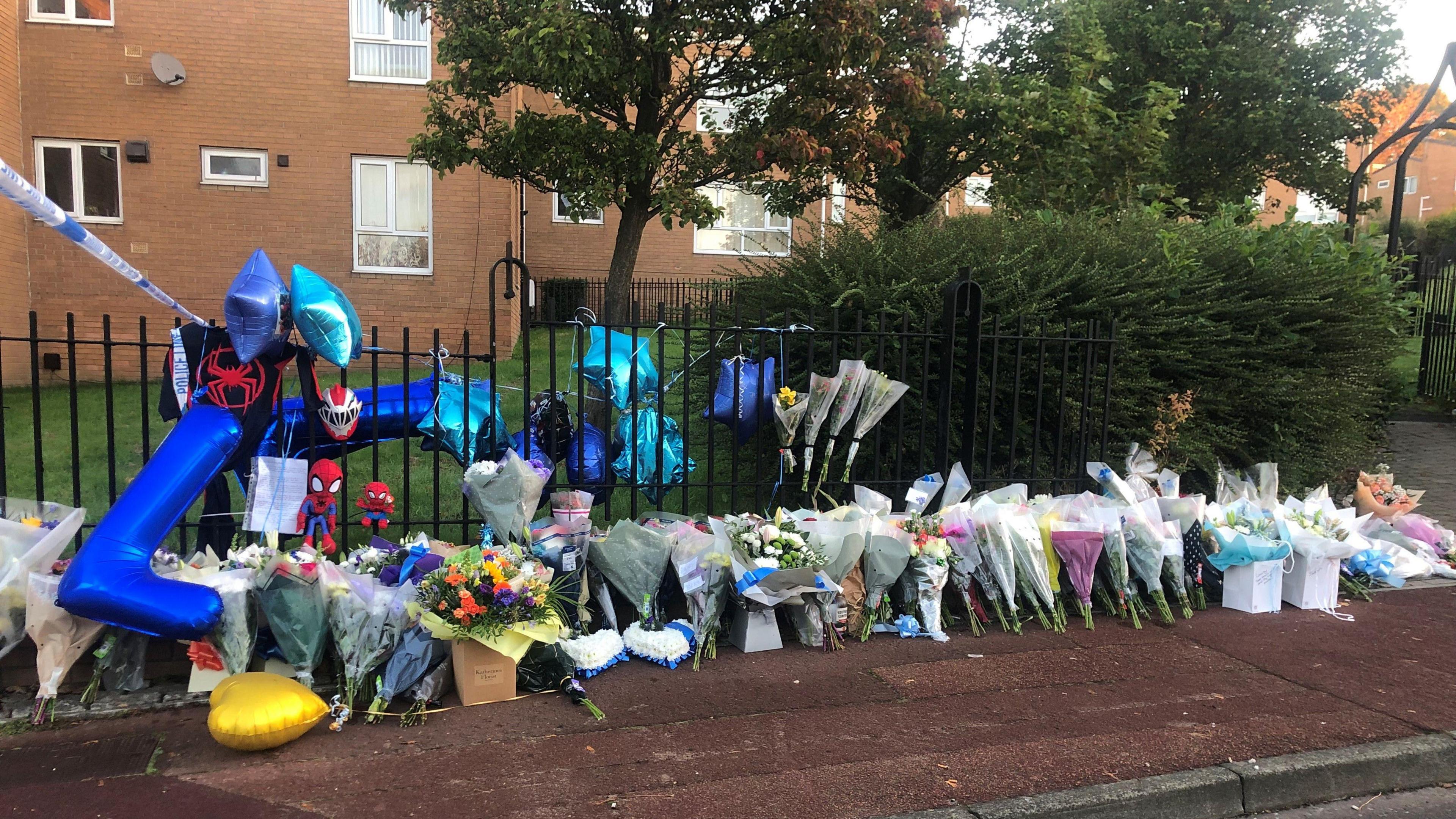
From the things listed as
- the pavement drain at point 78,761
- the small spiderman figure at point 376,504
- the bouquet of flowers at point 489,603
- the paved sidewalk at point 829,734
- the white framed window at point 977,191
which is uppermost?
the white framed window at point 977,191

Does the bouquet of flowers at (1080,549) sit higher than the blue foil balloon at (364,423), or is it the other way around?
the blue foil balloon at (364,423)

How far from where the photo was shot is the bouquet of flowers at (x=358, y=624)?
3783 mm

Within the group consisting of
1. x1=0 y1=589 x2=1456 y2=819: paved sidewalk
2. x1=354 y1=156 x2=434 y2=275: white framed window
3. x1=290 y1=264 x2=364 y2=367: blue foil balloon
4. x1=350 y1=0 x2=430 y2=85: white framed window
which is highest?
x1=350 y1=0 x2=430 y2=85: white framed window

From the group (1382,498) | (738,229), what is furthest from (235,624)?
(738,229)

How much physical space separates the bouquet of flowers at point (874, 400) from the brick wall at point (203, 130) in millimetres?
9918

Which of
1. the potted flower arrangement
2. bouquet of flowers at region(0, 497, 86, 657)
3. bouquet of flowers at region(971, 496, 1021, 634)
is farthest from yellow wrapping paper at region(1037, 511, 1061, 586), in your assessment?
bouquet of flowers at region(0, 497, 86, 657)

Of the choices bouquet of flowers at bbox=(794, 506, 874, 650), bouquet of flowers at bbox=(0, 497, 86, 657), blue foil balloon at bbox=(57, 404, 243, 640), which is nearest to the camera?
blue foil balloon at bbox=(57, 404, 243, 640)

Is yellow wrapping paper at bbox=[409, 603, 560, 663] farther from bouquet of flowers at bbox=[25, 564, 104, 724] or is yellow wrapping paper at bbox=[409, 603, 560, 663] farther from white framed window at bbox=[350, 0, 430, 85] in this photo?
white framed window at bbox=[350, 0, 430, 85]

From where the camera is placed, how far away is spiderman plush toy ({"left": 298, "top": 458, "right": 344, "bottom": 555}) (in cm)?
442

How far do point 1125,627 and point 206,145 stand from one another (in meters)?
13.2

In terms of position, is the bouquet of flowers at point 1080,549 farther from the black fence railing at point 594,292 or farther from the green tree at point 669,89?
the black fence railing at point 594,292

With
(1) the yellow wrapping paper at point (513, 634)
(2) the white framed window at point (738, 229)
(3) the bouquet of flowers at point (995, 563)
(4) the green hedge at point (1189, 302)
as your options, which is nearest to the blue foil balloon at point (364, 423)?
(1) the yellow wrapping paper at point (513, 634)

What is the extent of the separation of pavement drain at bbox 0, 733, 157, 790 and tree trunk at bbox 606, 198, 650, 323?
172 inches

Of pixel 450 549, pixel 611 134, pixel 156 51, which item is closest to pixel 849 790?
pixel 450 549
